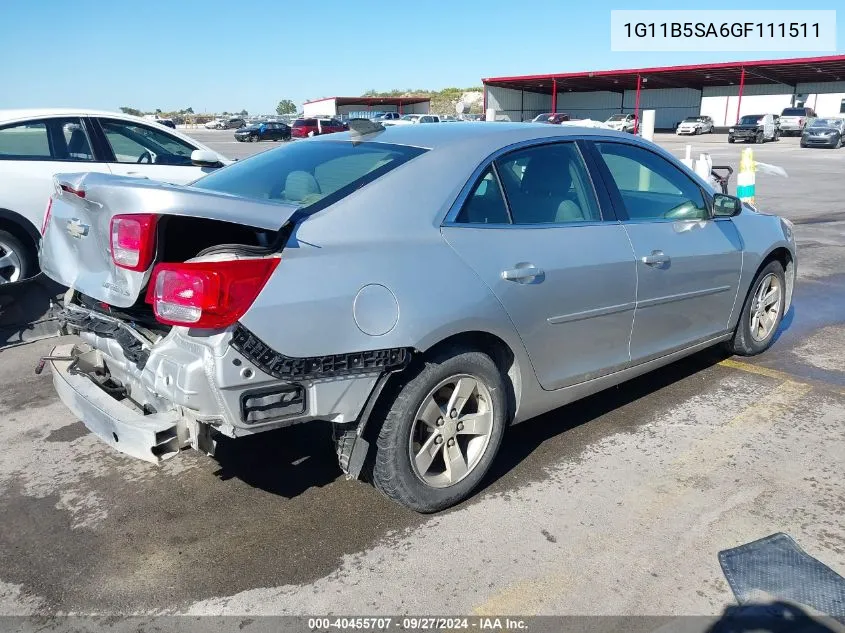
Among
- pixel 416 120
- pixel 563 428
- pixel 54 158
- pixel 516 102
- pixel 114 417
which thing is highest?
pixel 516 102

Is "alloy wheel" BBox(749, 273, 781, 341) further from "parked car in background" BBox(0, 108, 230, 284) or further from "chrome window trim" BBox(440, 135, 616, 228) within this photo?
"parked car in background" BBox(0, 108, 230, 284)

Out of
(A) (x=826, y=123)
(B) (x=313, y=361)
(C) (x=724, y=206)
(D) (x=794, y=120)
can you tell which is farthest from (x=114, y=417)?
(D) (x=794, y=120)

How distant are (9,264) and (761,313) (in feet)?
20.2

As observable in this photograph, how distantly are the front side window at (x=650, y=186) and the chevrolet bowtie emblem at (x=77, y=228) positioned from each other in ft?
8.54

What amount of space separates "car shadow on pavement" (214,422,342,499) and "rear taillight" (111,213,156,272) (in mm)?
1289

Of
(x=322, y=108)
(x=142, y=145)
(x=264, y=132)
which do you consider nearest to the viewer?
(x=142, y=145)

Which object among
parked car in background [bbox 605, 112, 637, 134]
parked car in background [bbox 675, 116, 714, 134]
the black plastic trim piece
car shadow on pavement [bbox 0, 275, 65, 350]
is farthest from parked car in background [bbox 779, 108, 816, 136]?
the black plastic trim piece

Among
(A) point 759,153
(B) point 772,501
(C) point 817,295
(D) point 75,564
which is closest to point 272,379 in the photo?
(D) point 75,564

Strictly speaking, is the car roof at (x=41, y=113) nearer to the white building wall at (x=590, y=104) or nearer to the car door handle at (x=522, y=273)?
the car door handle at (x=522, y=273)

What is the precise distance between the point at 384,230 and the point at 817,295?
5962 mm

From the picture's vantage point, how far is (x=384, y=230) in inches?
113

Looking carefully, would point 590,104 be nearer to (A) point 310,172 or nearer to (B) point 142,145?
(B) point 142,145

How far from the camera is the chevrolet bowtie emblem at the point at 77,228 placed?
10.1ft

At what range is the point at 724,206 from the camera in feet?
14.5
